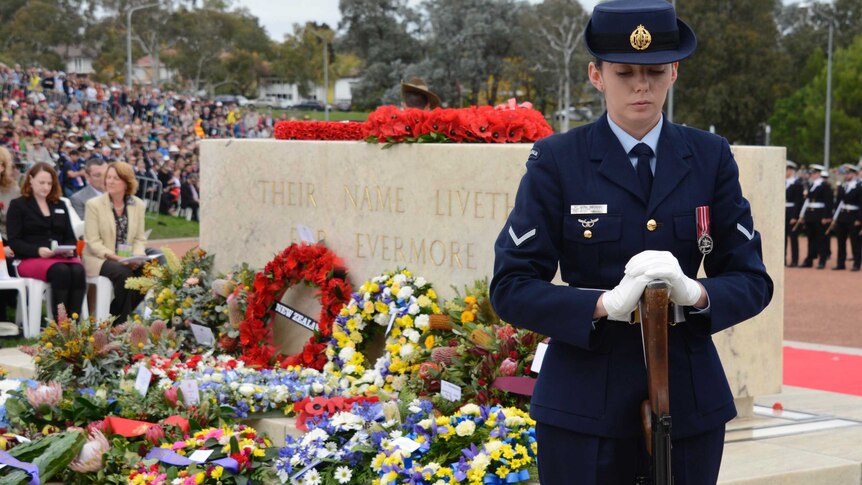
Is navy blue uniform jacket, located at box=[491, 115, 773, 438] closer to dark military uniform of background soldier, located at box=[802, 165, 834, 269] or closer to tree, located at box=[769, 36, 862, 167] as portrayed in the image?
dark military uniform of background soldier, located at box=[802, 165, 834, 269]

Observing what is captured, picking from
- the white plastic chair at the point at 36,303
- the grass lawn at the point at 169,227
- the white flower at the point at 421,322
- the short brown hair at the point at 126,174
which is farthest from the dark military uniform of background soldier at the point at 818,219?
the white flower at the point at 421,322

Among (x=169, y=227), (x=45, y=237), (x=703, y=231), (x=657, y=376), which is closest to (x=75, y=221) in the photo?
(x=45, y=237)

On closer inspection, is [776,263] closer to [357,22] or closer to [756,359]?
[756,359]

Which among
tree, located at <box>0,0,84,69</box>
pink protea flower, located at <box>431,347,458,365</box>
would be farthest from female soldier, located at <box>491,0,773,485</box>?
tree, located at <box>0,0,84,69</box>

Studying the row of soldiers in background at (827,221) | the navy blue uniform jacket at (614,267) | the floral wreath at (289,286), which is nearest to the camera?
the navy blue uniform jacket at (614,267)

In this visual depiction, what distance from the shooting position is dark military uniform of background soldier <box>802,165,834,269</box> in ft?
62.7

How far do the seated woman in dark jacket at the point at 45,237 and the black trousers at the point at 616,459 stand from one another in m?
7.51

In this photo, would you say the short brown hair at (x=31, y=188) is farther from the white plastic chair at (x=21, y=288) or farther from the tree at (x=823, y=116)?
the tree at (x=823, y=116)

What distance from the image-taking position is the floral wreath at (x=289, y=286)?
275 inches

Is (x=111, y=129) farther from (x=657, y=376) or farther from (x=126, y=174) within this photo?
(x=657, y=376)

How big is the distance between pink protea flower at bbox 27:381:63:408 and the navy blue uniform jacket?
3852mm

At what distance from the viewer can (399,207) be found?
6.82m

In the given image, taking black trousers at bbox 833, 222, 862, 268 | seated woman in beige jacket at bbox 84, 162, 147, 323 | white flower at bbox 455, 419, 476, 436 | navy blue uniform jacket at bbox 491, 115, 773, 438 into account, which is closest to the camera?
navy blue uniform jacket at bbox 491, 115, 773, 438

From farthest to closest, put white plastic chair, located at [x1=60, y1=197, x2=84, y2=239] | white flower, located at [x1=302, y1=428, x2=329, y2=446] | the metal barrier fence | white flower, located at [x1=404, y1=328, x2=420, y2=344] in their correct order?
the metal barrier fence < white plastic chair, located at [x1=60, y1=197, x2=84, y2=239] < white flower, located at [x1=404, y1=328, x2=420, y2=344] < white flower, located at [x1=302, y1=428, x2=329, y2=446]
